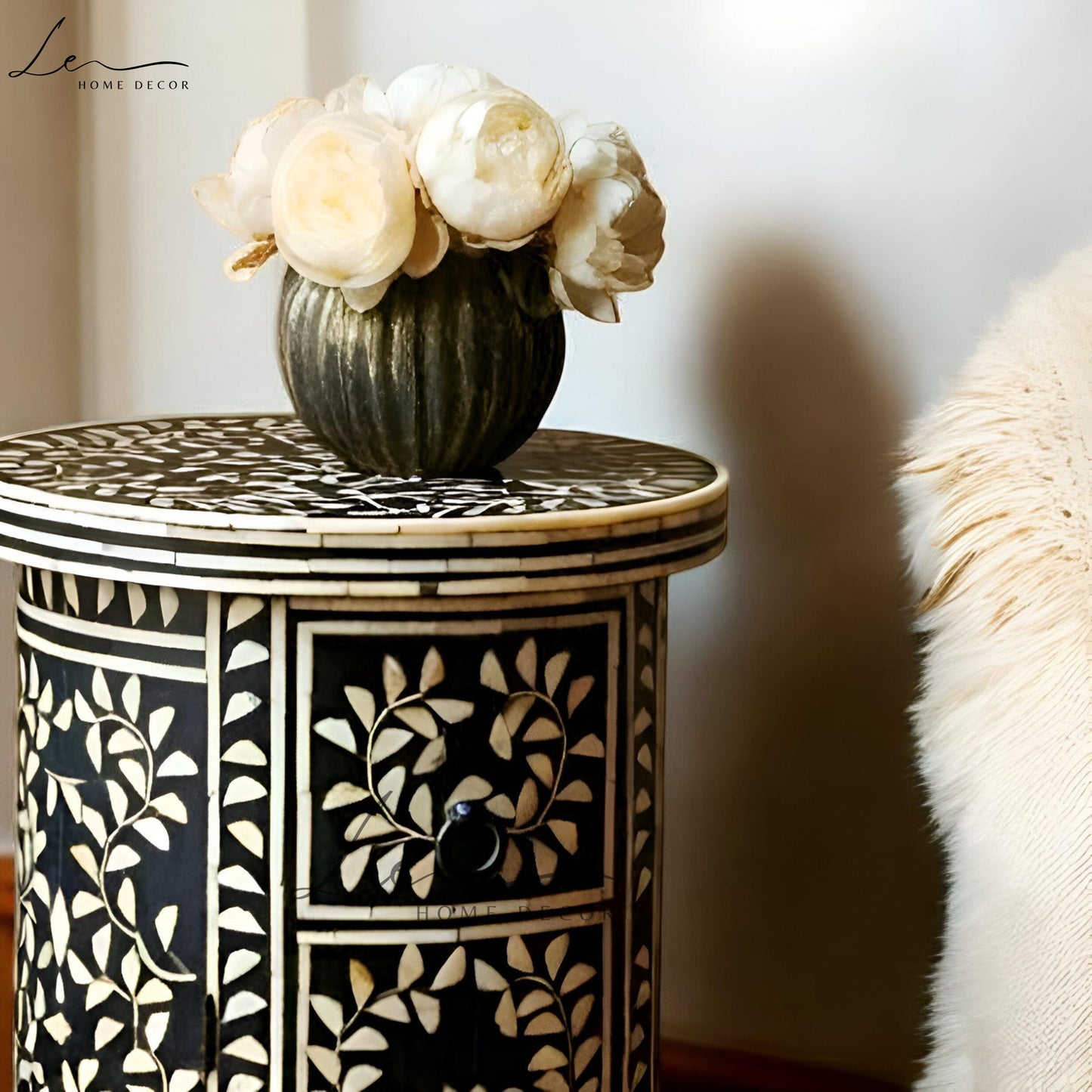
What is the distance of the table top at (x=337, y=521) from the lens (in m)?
0.74

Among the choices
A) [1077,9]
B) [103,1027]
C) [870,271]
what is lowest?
[103,1027]

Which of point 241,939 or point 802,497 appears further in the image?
point 802,497

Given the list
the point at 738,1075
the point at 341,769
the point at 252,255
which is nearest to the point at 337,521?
the point at 341,769

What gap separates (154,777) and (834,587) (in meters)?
0.60

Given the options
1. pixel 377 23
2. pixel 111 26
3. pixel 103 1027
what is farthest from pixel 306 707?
pixel 111 26

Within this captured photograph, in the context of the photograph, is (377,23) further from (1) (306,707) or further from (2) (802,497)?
(1) (306,707)

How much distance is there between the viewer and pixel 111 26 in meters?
1.37

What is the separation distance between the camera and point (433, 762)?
786 mm

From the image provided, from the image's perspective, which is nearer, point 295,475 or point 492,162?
point 492,162

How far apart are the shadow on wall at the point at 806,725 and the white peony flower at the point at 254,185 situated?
1.42 ft

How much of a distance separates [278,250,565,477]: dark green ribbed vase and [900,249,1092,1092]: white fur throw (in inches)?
10.0

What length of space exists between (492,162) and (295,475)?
24 centimetres

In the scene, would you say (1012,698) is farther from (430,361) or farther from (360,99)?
(360,99)

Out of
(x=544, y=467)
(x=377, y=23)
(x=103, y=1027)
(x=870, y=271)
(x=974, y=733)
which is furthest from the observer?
(x=377, y=23)
